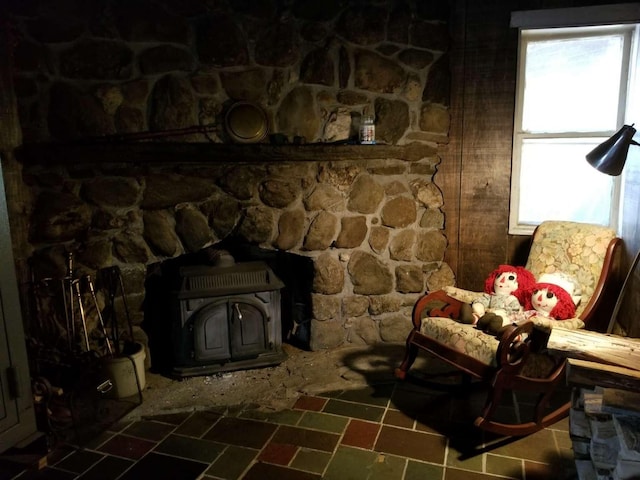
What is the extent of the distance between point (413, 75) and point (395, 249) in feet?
3.57

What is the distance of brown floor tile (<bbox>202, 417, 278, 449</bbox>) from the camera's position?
2154mm

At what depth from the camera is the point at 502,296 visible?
2.51 metres

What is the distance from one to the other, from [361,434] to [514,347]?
784 millimetres

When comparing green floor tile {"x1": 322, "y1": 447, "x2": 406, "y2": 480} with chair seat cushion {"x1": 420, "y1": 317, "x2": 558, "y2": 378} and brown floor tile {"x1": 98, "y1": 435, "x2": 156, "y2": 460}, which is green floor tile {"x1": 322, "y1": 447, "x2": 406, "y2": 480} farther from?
brown floor tile {"x1": 98, "y1": 435, "x2": 156, "y2": 460}

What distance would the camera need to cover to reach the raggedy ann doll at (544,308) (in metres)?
2.31

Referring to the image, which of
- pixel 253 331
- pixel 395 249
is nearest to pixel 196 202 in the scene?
pixel 253 331

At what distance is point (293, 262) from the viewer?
3348mm

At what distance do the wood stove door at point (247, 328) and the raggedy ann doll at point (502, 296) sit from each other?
1.15 m

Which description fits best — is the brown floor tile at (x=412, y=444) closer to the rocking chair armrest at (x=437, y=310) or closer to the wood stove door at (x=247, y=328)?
the rocking chair armrest at (x=437, y=310)

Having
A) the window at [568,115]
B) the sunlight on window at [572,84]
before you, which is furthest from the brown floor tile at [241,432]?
the sunlight on window at [572,84]

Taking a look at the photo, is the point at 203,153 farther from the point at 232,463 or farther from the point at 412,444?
the point at 412,444

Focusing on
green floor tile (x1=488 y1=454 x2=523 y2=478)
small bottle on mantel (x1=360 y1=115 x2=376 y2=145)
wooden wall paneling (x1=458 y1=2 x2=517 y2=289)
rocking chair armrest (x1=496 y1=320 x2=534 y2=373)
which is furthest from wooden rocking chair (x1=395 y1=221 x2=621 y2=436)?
small bottle on mantel (x1=360 y1=115 x2=376 y2=145)

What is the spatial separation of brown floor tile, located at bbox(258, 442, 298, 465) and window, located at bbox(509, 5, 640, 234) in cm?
190

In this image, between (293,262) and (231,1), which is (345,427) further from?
(231,1)
